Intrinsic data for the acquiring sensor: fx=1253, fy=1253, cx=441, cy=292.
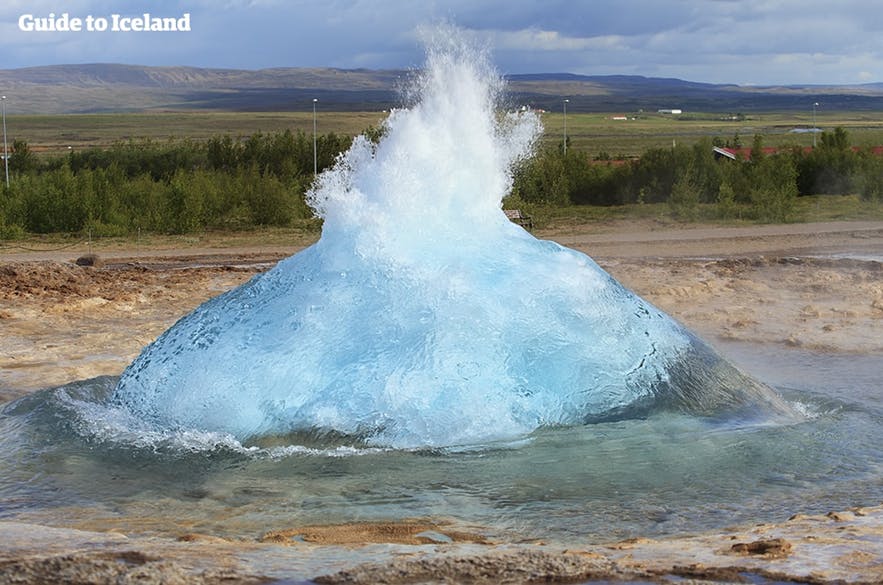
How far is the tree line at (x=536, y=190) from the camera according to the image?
2252 centimetres

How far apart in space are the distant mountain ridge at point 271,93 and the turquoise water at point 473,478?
97.1 m

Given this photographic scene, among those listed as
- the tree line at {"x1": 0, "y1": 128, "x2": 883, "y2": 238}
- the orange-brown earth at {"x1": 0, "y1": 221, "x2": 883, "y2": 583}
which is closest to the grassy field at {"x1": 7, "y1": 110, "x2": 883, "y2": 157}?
the tree line at {"x1": 0, "y1": 128, "x2": 883, "y2": 238}

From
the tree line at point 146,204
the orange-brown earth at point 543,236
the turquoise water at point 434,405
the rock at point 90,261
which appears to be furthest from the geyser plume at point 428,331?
the tree line at point 146,204

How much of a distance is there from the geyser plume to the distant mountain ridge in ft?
315

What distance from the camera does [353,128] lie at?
75812mm

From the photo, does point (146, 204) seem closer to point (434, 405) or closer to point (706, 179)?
point (706, 179)

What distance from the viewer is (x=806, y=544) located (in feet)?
15.2

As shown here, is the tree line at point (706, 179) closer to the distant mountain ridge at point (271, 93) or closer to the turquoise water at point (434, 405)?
the turquoise water at point (434, 405)

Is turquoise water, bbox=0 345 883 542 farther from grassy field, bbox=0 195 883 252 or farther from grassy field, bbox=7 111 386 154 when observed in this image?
grassy field, bbox=7 111 386 154

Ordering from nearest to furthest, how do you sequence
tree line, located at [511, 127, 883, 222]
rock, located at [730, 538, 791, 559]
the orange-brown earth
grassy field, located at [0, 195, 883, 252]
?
the orange-brown earth, rock, located at [730, 538, 791, 559], grassy field, located at [0, 195, 883, 252], tree line, located at [511, 127, 883, 222]

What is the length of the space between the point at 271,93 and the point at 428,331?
152 meters

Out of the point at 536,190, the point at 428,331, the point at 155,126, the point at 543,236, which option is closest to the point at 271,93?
the point at 155,126

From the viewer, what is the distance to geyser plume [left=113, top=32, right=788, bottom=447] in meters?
6.73

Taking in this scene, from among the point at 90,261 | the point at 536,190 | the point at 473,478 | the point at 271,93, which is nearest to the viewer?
the point at 473,478
